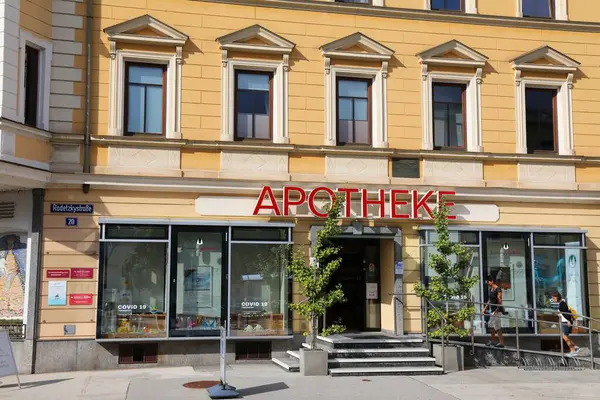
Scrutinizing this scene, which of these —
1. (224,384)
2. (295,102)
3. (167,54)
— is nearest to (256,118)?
(295,102)

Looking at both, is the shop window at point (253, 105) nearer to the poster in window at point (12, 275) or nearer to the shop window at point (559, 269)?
the poster in window at point (12, 275)

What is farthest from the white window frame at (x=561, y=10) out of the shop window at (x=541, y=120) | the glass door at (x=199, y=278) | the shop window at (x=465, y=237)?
the glass door at (x=199, y=278)

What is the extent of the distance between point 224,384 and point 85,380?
10.7 feet

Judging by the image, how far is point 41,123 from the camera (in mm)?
15242

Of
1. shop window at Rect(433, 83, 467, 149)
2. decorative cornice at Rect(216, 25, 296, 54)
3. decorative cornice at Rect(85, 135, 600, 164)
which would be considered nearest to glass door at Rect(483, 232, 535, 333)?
decorative cornice at Rect(85, 135, 600, 164)

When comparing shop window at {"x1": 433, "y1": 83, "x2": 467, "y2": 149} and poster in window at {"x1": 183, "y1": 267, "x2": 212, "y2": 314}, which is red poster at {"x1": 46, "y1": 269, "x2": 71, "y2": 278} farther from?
shop window at {"x1": 433, "y1": 83, "x2": 467, "y2": 149}

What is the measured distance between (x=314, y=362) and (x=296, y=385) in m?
1.14

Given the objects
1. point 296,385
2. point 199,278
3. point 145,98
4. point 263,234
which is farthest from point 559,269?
point 145,98

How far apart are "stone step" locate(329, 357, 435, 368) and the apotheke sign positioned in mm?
3344

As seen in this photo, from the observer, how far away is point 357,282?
17.8 meters

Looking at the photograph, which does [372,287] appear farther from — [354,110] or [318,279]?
[354,110]

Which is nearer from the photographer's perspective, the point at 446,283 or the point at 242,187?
the point at 446,283

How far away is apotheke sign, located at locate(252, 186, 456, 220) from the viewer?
1612 cm

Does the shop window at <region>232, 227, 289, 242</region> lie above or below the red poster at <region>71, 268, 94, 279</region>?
above
